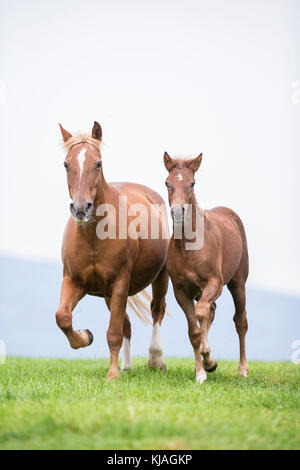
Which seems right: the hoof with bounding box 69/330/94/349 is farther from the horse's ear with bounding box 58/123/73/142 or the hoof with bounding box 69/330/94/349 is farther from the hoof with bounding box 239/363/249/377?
the hoof with bounding box 239/363/249/377

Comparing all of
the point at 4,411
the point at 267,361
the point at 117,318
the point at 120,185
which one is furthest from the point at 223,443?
the point at 267,361

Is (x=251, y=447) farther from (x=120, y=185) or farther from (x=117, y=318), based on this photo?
(x=120, y=185)

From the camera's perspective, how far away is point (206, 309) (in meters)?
7.03

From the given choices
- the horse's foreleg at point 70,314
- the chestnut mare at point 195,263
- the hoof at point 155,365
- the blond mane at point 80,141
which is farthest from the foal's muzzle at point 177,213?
the hoof at point 155,365

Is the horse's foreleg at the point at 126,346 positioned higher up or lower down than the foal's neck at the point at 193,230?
lower down

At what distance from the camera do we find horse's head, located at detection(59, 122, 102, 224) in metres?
6.61

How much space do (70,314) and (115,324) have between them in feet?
1.79

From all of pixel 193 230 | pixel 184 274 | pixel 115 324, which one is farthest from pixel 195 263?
pixel 115 324

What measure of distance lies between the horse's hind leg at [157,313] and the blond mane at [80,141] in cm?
260

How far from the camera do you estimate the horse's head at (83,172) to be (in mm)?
6609

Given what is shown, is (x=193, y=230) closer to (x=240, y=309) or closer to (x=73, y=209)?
(x=73, y=209)

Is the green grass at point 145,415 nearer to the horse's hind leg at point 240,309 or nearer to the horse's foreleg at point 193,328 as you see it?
the horse's foreleg at point 193,328

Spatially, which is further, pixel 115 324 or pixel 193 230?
pixel 193 230
